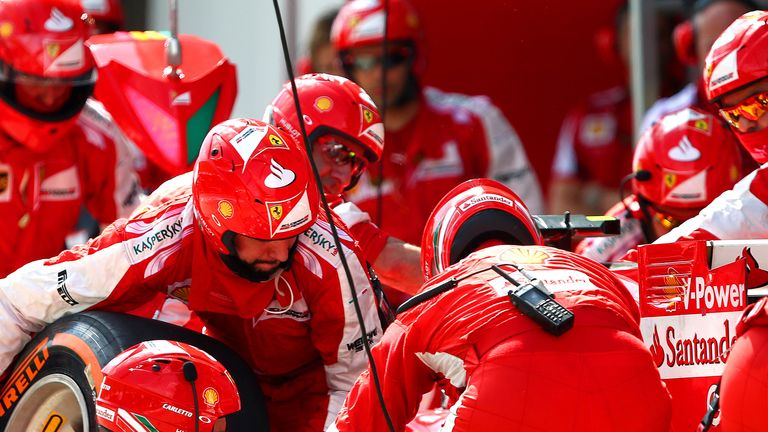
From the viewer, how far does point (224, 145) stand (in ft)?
13.3

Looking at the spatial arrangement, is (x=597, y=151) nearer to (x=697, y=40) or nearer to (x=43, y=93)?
(x=697, y=40)

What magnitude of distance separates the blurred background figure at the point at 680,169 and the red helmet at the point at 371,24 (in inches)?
77.5

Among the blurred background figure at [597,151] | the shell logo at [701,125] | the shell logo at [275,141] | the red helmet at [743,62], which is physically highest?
the red helmet at [743,62]

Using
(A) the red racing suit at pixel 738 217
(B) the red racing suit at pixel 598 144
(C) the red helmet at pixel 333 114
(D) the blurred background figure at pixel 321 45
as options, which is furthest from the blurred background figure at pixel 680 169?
(D) the blurred background figure at pixel 321 45

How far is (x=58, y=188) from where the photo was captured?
19.6 feet

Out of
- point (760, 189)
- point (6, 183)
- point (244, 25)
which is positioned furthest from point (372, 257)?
point (244, 25)

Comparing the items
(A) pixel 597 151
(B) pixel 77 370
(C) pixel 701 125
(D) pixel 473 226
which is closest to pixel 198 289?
(B) pixel 77 370

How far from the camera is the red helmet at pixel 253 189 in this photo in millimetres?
3961

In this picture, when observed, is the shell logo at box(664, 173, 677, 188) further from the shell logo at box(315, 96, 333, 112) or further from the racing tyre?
the racing tyre

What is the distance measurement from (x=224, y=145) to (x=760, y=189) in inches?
61.6

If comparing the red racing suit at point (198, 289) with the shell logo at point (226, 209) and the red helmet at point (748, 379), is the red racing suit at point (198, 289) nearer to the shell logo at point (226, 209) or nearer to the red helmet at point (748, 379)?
the shell logo at point (226, 209)

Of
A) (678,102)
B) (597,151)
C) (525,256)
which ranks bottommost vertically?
(597,151)

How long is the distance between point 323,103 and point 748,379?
230 centimetres

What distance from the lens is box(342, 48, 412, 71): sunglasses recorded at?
22.7 ft
